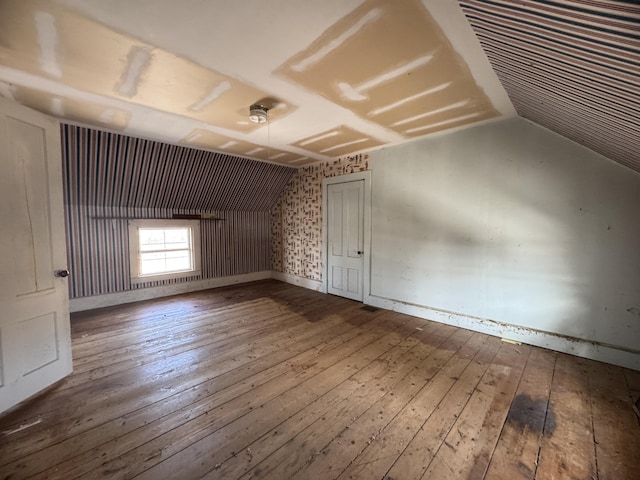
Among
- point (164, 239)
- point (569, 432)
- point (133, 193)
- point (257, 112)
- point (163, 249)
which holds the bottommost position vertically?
point (569, 432)

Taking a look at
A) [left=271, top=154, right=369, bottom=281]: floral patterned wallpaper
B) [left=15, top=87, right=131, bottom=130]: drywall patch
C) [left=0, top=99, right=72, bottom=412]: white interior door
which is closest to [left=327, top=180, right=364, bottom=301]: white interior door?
[left=271, top=154, right=369, bottom=281]: floral patterned wallpaper

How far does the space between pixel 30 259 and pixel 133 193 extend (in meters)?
2.49

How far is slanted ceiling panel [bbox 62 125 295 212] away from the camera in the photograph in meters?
3.43

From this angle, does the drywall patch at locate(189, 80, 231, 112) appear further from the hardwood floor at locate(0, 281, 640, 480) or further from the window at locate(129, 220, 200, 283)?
the window at locate(129, 220, 200, 283)

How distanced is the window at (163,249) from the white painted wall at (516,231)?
12.4ft

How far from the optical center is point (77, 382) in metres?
2.18

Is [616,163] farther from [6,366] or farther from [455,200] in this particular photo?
[6,366]

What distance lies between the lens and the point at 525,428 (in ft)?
5.58

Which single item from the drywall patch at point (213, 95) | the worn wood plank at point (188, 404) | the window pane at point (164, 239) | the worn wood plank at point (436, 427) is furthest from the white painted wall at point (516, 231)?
the window pane at point (164, 239)

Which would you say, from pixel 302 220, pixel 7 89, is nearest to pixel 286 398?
pixel 7 89

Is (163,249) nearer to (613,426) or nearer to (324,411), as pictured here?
(324,411)

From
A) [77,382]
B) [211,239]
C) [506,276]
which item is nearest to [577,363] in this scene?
[506,276]

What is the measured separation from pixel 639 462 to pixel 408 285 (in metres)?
2.48

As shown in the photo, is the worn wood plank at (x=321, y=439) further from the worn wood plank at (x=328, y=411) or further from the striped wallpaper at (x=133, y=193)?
the striped wallpaper at (x=133, y=193)
